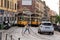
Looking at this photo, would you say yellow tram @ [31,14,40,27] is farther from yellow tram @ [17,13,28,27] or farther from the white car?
the white car

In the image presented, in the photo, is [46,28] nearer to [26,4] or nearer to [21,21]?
[21,21]

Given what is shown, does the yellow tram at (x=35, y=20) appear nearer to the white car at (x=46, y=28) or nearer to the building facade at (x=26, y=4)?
the building facade at (x=26, y=4)

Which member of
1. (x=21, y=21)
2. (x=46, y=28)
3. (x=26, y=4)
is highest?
(x=26, y=4)

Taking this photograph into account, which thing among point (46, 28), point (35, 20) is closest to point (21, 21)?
point (35, 20)

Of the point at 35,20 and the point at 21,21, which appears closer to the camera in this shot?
the point at 21,21

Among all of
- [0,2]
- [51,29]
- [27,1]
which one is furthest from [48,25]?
[27,1]

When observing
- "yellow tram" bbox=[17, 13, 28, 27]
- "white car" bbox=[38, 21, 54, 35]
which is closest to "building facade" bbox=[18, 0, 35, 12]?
"yellow tram" bbox=[17, 13, 28, 27]

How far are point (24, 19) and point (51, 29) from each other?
30795mm

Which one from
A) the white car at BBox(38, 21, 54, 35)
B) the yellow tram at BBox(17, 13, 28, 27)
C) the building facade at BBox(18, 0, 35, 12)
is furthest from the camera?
the building facade at BBox(18, 0, 35, 12)

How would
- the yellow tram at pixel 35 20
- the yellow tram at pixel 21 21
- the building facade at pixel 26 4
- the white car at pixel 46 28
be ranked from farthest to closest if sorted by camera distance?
the building facade at pixel 26 4 < the yellow tram at pixel 35 20 < the yellow tram at pixel 21 21 < the white car at pixel 46 28

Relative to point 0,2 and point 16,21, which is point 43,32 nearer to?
point 0,2

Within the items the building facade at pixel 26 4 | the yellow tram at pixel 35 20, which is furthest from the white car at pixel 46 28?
the building facade at pixel 26 4

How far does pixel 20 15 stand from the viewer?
59062 mm

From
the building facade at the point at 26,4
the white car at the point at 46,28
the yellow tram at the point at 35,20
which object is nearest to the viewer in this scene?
the white car at the point at 46,28
